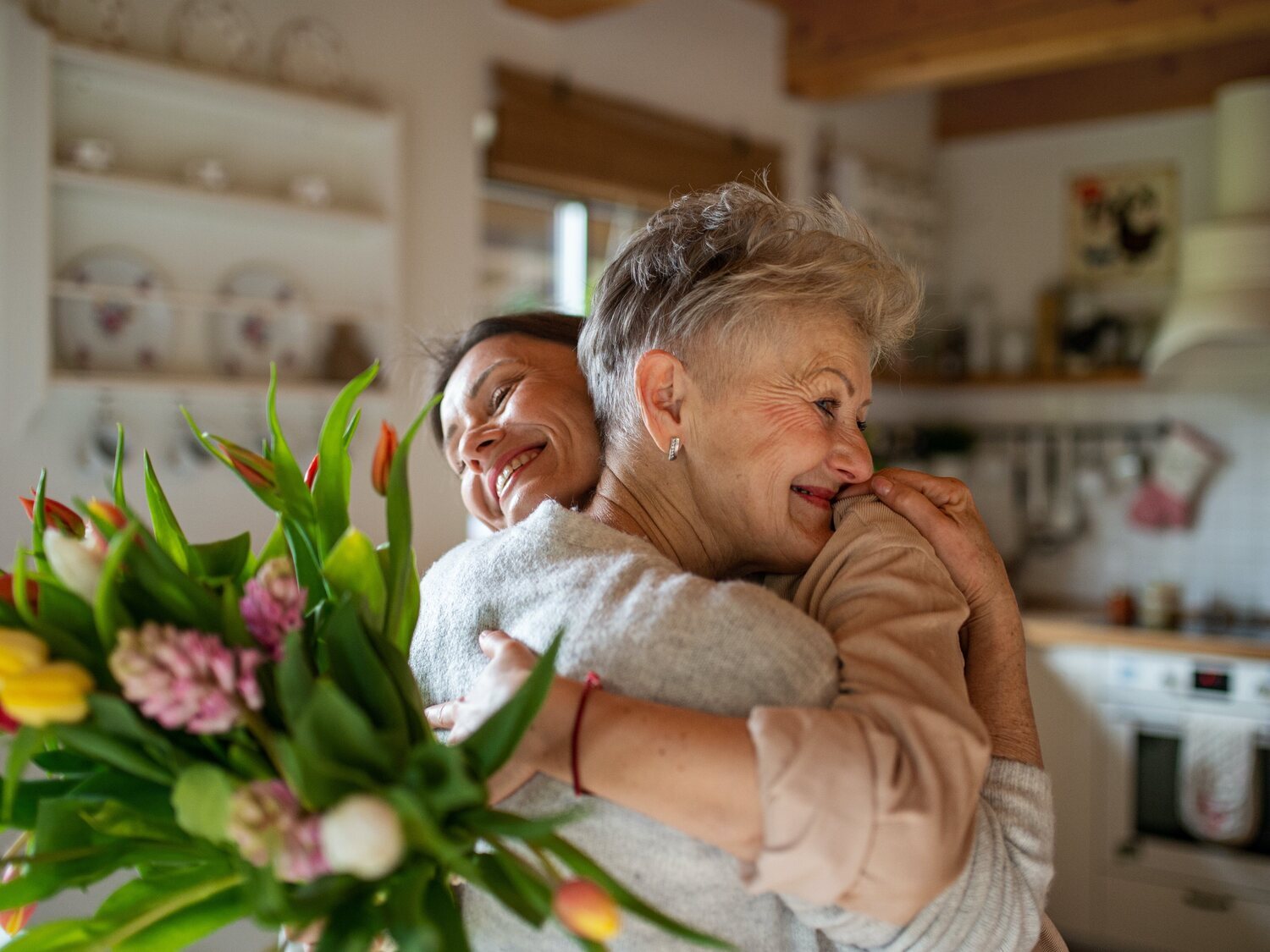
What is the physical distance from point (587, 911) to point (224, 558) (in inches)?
19.1

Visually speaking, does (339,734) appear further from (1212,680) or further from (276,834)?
(1212,680)

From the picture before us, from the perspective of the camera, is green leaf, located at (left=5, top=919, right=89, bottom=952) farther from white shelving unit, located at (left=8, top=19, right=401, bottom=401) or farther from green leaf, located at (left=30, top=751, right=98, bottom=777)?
white shelving unit, located at (left=8, top=19, right=401, bottom=401)

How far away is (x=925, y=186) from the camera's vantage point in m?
5.52

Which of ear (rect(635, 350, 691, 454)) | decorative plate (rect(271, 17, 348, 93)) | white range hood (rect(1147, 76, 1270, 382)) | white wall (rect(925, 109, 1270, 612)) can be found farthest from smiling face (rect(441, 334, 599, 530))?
white wall (rect(925, 109, 1270, 612))

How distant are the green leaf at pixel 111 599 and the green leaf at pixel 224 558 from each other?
0.16 m

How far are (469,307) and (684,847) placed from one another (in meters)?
2.79

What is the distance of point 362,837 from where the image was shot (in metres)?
0.66

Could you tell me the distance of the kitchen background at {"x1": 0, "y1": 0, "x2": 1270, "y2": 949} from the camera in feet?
9.20

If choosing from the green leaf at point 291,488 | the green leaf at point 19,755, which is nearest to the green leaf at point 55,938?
the green leaf at point 19,755

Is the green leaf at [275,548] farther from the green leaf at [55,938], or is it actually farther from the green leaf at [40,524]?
the green leaf at [55,938]

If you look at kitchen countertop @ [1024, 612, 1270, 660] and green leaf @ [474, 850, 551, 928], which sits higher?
green leaf @ [474, 850, 551, 928]

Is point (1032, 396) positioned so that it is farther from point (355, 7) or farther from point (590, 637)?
point (590, 637)

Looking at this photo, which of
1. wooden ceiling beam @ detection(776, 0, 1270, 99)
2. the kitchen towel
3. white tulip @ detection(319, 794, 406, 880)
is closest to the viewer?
white tulip @ detection(319, 794, 406, 880)

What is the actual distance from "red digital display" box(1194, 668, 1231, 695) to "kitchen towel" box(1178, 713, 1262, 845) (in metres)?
0.09
